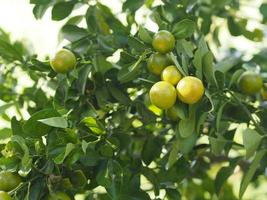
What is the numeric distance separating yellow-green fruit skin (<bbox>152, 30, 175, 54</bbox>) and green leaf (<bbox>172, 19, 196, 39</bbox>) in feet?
0.13

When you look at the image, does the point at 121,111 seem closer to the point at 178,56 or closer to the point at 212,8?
the point at 178,56

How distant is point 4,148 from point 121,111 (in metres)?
0.32

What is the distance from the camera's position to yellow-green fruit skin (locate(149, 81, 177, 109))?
974 mm

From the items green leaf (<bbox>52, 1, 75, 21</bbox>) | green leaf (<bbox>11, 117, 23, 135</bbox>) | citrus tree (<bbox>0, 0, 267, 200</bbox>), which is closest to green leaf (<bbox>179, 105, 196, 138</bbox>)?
citrus tree (<bbox>0, 0, 267, 200</bbox>)

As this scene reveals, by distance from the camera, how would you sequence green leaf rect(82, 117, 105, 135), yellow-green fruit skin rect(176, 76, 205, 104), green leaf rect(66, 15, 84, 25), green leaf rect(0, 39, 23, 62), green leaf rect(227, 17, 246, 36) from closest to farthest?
1. yellow-green fruit skin rect(176, 76, 205, 104)
2. green leaf rect(82, 117, 105, 135)
3. green leaf rect(0, 39, 23, 62)
4. green leaf rect(66, 15, 84, 25)
5. green leaf rect(227, 17, 246, 36)

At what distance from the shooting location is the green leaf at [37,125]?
1.03 m

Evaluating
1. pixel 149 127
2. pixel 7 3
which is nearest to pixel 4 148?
pixel 149 127

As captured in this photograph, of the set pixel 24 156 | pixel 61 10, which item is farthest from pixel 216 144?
pixel 61 10

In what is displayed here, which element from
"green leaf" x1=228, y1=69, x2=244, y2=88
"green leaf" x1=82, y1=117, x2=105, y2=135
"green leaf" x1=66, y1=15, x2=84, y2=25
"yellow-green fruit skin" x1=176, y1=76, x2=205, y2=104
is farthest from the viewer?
"green leaf" x1=66, y1=15, x2=84, y2=25

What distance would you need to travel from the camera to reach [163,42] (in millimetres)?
1017

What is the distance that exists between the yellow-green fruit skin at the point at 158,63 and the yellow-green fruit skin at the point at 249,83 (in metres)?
0.25

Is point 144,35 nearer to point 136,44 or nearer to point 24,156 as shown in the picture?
point 136,44

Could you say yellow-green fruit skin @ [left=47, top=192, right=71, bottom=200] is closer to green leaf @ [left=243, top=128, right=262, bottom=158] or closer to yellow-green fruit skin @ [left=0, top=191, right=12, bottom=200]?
yellow-green fruit skin @ [left=0, top=191, right=12, bottom=200]

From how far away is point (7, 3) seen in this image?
2486mm
